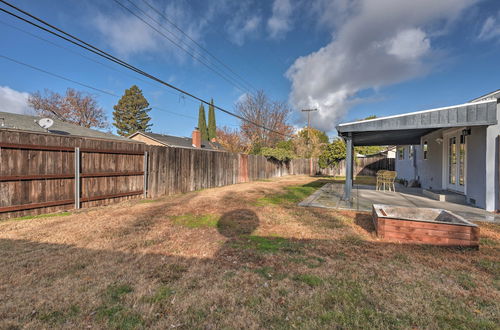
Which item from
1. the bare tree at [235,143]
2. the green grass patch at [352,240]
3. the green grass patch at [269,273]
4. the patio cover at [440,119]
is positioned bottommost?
the green grass patch at [269,273]

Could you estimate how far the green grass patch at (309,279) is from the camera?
2.37 metres

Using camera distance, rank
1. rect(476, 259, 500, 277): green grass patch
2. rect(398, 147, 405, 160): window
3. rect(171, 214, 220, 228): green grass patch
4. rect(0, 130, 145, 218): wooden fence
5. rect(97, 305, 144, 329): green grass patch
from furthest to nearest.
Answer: rect(398, 147, 405, 160): window < rect(0, 130, 145, 218): wooden fence < rect(171, 214, 220, 228): green grass patch < rect(476, 259, 500, 277): green grass patch < rect(97, 305, 144, 329): green grass patch

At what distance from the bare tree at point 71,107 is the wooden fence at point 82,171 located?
2508cm

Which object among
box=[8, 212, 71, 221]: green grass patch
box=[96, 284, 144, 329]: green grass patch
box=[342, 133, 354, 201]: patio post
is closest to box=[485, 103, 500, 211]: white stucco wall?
box=[342, 133, 354, 201]: patio post

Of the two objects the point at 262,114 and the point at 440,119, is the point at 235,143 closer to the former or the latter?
the point at 262,114

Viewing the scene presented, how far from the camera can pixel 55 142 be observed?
5.33 metres

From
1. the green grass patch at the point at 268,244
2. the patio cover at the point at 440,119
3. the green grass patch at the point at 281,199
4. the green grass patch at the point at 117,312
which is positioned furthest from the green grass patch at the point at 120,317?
the patio cover at the point at 440,119

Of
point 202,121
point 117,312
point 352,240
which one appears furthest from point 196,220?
point 202,121

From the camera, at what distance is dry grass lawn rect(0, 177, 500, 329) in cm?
183

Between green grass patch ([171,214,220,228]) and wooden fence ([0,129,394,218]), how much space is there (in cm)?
300

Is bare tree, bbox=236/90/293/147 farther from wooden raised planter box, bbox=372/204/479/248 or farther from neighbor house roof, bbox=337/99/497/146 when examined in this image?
wooden raised planter box, bbox=372/204/479/248

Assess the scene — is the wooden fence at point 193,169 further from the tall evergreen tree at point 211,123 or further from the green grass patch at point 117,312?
the tall evergreen tree at point 211,123

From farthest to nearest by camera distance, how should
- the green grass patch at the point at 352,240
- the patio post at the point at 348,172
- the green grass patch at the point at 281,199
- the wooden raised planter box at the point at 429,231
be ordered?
the green grass patch at the point at 281,199 < the patio post at the point at 348,172 < the green grass patch at the point at 352,240 < the wooden raised planter box at the point at 429,231

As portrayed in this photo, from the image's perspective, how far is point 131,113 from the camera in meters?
35.7
